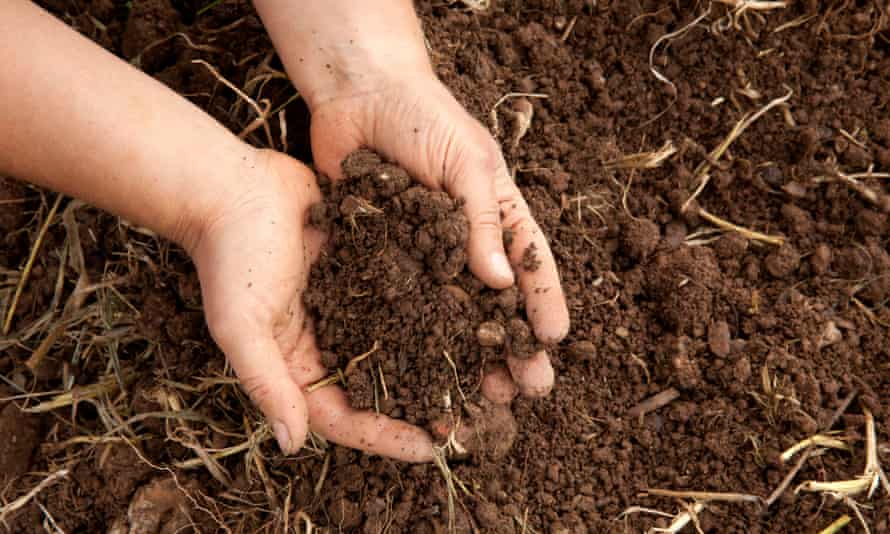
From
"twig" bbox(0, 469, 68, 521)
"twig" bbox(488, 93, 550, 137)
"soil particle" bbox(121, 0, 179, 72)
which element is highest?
"soil particle" bbox(121, 0, 179, 72)

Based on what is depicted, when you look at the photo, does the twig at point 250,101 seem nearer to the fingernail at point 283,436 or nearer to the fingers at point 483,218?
the fingers at point 483,218

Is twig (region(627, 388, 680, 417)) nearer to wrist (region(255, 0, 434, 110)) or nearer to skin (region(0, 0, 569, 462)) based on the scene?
skin (region(0, 0, 569, 462))

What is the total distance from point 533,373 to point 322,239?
54cm

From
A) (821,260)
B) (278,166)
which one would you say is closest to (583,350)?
(821,260)

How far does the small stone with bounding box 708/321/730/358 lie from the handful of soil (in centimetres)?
47

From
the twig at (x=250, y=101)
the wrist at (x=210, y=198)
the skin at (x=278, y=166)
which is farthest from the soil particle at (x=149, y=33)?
the wrist at (x=210, y=198)

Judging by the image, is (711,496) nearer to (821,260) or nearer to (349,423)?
(821,260)

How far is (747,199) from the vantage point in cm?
200

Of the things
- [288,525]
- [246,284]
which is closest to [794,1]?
[246,284]

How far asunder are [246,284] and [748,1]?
1.48 metres

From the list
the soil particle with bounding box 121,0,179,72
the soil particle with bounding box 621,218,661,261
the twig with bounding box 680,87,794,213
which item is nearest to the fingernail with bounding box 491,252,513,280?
the soil particle with bounding box 621,218,661,261

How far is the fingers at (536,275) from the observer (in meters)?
1.61

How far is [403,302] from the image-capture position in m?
1.60

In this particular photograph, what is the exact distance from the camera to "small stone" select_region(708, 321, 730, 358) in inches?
70.4
